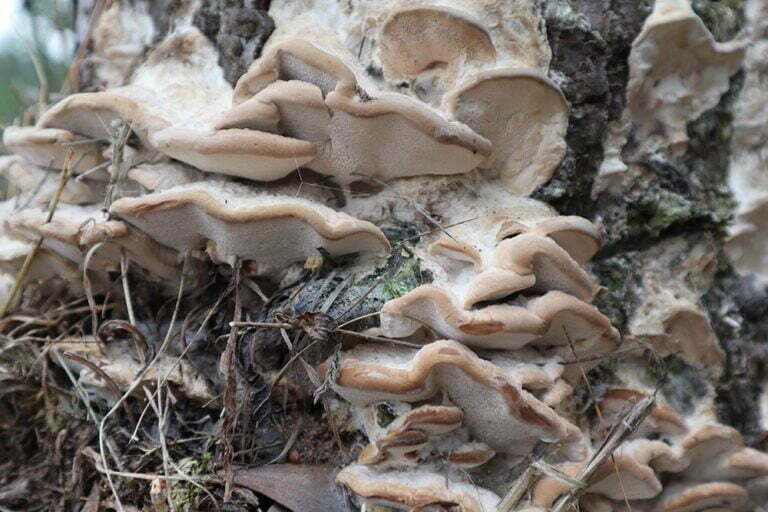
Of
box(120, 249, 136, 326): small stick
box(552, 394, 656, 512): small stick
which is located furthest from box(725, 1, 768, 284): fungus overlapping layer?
box(120, 249, 136, 326): small stick

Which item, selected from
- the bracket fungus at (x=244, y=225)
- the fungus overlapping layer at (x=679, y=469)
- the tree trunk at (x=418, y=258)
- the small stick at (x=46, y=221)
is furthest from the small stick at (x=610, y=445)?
the small stick at (x=46, y=221)

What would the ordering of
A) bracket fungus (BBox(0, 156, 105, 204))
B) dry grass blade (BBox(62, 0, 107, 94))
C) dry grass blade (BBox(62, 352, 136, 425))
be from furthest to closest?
dry grass blade (BBox(62, 0, 107, 94)) → bracket fungus (BBox(0, 156, 105, 204)) → dry grass blade (BBox(62, 352, 136, 425))

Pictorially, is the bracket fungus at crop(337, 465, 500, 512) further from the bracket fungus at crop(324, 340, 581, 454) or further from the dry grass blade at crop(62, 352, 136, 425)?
the dry grass blade at crop(62, 352, 136, 425)

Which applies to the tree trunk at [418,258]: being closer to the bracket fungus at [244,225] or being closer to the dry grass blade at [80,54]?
the bracket fungus at [244,225]

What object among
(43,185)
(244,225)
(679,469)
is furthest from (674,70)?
(43,185)

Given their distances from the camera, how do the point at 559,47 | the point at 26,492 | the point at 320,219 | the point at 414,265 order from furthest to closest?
the point at 559,47, the point at 26,492, the point at 414,265, the point at 320,219

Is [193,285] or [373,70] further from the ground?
[373,70]

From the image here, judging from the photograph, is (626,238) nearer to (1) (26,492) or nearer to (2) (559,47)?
(2) (559,47)

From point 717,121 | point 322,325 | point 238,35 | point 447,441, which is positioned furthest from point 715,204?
point 238,35

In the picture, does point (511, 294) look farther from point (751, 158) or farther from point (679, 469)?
point (751, 158)
